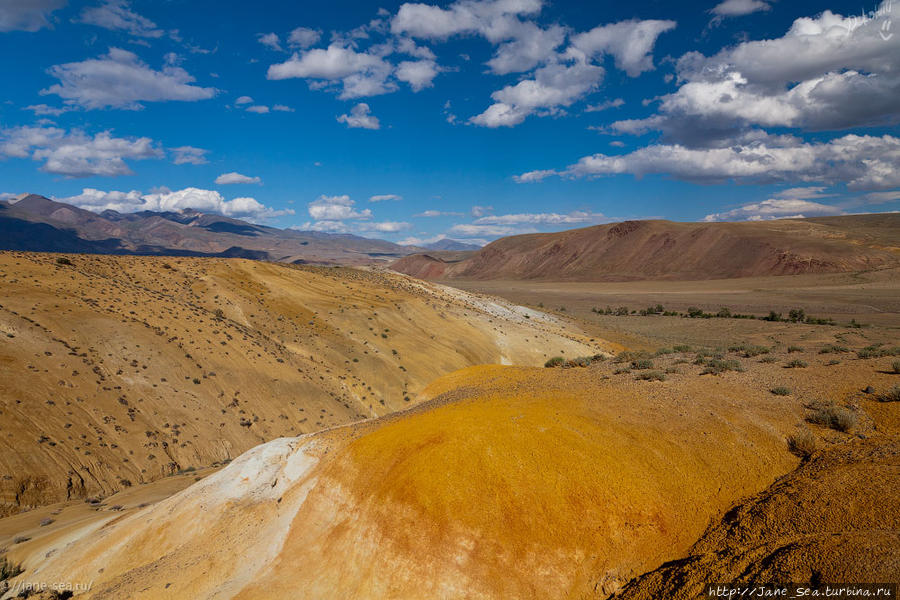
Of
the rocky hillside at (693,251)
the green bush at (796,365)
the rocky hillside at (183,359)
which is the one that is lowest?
the rocky hillside at (183,359)

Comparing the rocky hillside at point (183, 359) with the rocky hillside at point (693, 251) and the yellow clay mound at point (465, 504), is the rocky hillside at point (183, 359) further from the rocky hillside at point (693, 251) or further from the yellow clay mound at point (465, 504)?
the rocky hillside at point (693, 251)

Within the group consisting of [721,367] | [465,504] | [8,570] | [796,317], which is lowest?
[8,570]

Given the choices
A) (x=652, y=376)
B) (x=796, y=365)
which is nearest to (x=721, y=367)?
(x=796, y=365)

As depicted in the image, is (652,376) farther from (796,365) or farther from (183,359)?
(183,359)

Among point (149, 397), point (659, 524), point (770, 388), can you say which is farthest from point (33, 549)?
point (770, 388)

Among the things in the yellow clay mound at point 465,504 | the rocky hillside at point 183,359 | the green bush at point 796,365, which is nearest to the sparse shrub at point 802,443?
the yellow clay mound at point 465,504

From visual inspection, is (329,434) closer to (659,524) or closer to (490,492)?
(490,492)
